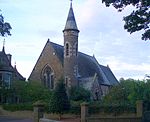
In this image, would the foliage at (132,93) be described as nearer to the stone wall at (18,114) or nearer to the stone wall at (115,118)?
the stone wall at (115,118)

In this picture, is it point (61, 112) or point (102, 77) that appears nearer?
point (61, 112)

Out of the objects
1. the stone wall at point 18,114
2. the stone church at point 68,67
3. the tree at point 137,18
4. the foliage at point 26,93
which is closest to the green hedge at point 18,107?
the stone wall at point 18,114

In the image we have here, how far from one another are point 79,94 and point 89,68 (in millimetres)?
15813

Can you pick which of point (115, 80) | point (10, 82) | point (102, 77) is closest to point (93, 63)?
point (102, 77)

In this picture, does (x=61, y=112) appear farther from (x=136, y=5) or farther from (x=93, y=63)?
(x=93, y=63)

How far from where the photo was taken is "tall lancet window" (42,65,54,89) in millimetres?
73188

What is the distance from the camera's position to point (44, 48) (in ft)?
245

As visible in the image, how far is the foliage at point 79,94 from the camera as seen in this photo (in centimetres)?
6438

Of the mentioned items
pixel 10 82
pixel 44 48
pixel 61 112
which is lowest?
pixel 61 112

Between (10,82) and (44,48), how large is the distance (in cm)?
1333

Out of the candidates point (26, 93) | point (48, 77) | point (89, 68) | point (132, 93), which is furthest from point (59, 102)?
point (89, 68)

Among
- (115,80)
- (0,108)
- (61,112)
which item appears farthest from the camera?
(115,80)

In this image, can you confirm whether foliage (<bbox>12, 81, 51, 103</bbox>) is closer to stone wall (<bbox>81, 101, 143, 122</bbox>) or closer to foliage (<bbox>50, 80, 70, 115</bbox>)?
foliage (<bbox>50, 80, 70, 115</bbox>)

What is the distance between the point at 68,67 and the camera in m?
69.2
